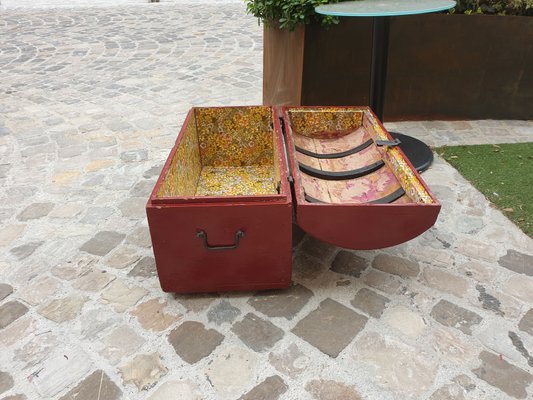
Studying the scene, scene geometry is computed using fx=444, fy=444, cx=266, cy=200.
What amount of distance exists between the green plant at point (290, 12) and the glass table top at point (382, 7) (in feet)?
1.12

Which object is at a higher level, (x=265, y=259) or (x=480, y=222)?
(x=265, y=259)

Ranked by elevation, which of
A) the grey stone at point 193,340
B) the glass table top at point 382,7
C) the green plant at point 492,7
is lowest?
the grey stone at point 193,340

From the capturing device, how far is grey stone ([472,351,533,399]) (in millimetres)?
1831

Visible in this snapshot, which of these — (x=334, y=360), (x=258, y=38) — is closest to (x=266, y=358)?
(x=334, y=360)

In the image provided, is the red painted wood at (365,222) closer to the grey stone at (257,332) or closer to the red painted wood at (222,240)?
the red painted wood at (222,240)

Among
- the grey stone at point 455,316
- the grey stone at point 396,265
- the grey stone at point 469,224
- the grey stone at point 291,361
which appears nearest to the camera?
the grey stone at point 291,361

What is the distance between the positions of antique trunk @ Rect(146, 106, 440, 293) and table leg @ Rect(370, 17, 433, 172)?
0.61m

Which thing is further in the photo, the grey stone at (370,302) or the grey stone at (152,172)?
the grey stone at (152,172)

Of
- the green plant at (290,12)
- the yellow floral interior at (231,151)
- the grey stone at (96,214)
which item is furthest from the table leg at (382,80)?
the grey stone at (96,214)

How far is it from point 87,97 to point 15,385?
13.8 ft

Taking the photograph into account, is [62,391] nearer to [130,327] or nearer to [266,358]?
[130,327]

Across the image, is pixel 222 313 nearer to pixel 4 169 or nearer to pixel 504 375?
pixel 504 375

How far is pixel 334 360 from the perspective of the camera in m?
1.98

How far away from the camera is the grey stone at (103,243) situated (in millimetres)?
2738
